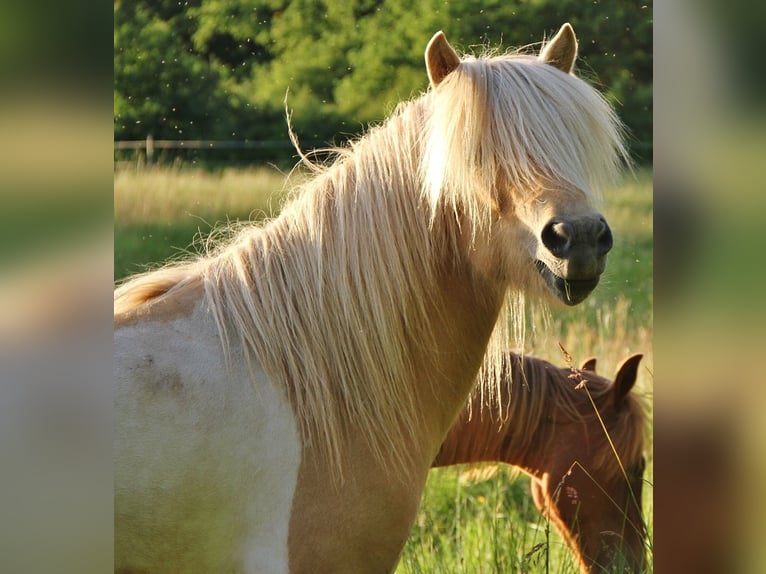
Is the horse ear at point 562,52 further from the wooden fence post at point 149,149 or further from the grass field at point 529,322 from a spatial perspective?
the wooden fence post at point 149,149

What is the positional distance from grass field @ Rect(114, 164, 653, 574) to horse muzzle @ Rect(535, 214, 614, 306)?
4.26ft

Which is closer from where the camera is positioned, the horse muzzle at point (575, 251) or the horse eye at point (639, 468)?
the horse muzzle at point (575, 251)

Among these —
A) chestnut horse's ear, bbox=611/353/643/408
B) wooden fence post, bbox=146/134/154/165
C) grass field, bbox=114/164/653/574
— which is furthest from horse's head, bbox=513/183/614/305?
wooden fence post, bbox=146/134/154/165

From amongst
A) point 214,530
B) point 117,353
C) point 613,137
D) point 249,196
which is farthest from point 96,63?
point 249,196

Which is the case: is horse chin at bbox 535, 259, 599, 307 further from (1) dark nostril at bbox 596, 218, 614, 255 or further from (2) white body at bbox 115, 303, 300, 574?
(2) white body at bbox 115, 303, 300, 574

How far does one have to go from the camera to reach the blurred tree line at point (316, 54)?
3.28 m

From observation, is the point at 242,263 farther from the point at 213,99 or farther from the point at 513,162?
the point at 213,99

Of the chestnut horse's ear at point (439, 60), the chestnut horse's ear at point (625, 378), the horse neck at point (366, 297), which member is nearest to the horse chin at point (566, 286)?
the horse neck at point (366, 297)

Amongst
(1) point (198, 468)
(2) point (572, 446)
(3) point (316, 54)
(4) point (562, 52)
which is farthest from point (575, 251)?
(3) point (316, 54)

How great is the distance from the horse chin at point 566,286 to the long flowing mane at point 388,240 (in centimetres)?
15

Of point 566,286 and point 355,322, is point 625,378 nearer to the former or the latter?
point 566,286

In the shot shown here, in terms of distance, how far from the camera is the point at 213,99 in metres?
3.81

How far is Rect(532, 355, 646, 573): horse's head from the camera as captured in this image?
2.28 m

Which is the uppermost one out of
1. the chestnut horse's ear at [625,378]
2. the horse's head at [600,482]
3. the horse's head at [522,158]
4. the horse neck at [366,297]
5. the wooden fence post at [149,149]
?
the wooden fence post at [149,149]
